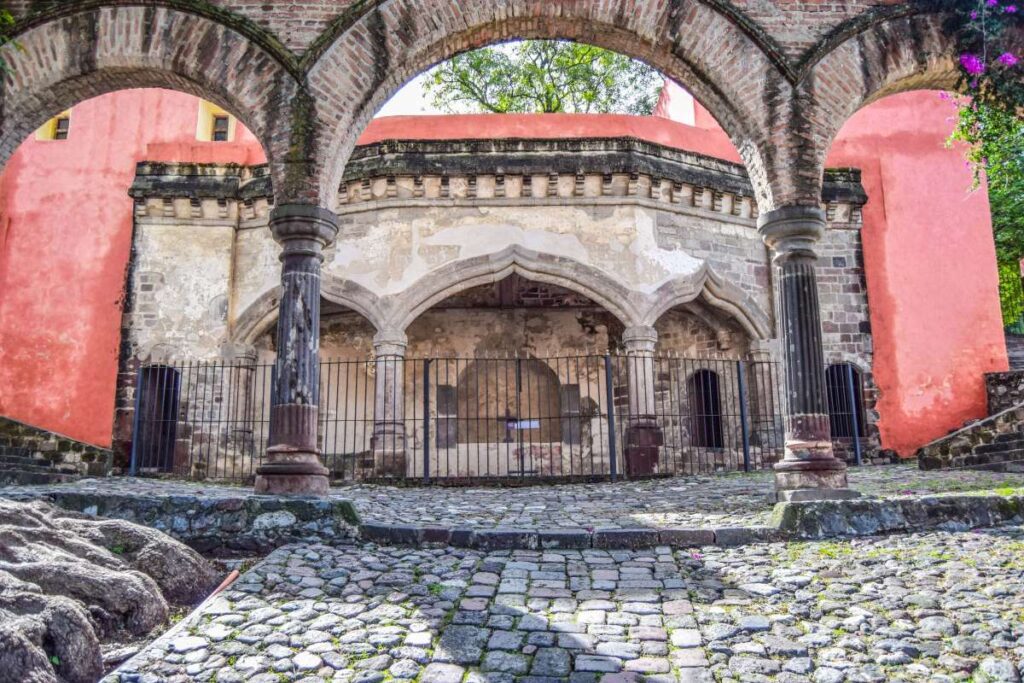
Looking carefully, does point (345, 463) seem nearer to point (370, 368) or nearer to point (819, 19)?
point (370, 368)

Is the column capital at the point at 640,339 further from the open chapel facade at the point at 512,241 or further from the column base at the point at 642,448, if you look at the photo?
the column base at the point at 642,448

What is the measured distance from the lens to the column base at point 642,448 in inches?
418

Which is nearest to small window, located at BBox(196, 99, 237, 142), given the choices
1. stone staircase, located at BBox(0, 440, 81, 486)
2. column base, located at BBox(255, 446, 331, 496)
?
stone staircase, located at BBox(0, 440, 81, 486)

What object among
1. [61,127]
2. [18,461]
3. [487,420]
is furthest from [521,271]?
[61,127]

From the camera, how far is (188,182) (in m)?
12.2

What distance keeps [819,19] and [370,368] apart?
8.96 m

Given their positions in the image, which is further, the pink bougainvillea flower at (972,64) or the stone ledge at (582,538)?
the pink bougainvillea flower at (972,64)

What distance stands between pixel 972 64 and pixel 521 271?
21.0 ft

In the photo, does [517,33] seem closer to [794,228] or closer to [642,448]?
[794,228]

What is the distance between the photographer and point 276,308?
1175 centimetres

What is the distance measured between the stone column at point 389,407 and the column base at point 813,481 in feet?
19.6

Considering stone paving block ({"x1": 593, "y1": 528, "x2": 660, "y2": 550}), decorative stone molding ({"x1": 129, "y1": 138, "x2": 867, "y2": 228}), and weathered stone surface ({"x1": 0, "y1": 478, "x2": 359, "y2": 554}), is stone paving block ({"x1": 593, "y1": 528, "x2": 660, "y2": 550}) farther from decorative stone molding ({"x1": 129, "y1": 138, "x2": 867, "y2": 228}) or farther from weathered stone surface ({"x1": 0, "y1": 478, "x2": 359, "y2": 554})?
decorative stone molding ({"x1": 129, "y1": 138, "x2": 867, "y2": 228})

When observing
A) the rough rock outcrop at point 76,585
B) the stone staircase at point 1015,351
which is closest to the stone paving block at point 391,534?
the rough rock outcrop at point 76,585

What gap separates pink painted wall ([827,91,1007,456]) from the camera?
12875 mm
